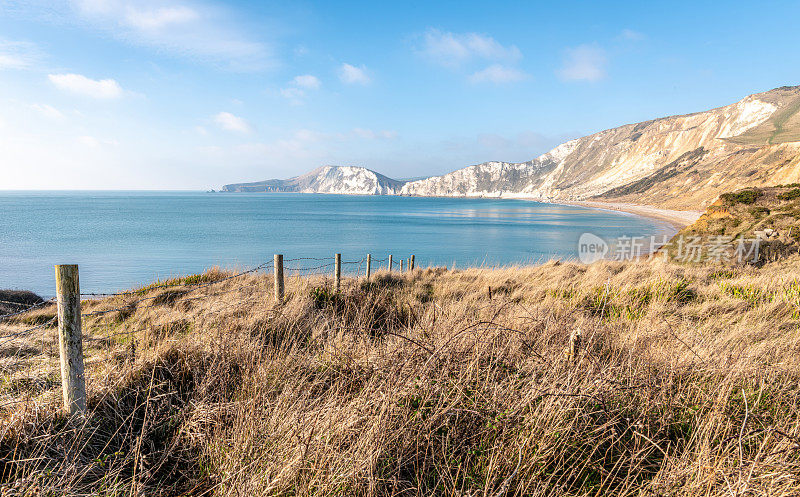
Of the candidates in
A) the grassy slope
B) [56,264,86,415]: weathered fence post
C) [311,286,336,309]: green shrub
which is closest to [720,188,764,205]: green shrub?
[311,286,336,309]: green shrub

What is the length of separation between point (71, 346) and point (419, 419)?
2.49m

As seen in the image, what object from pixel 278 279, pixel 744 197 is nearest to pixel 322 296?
pixel 278 279

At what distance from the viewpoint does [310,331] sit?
16.3ft

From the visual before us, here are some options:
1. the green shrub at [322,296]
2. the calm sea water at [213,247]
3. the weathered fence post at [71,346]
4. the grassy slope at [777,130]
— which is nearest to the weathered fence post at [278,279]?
the green shrub at [322,296]

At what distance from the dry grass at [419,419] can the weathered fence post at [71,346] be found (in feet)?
0.51

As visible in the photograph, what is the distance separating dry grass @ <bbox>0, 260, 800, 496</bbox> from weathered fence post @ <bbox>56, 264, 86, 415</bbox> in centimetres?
16

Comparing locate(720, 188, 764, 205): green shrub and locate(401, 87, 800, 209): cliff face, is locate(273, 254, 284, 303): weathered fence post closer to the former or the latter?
locate(720, 188, 764, 205): green shrub

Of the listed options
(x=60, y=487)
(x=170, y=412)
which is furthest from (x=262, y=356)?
(x=60, y=487)

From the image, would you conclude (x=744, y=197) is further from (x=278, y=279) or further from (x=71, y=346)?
(x=71, y=346)

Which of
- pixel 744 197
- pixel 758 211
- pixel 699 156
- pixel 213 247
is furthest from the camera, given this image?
pixel 699 156

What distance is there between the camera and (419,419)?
261 centimetres

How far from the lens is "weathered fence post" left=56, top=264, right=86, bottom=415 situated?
2.76m

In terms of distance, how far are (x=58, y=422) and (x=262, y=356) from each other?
59.6 inches

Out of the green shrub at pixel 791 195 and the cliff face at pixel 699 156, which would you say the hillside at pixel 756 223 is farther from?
the cliff face at pixel 699 156
